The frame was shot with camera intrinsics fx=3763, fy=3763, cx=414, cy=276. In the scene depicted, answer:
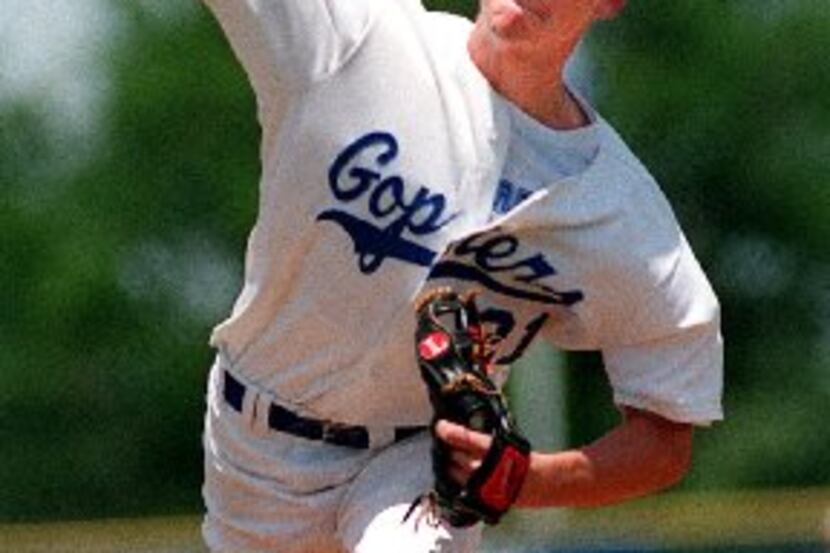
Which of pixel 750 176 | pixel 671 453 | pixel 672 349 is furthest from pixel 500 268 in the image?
pixel 750 176

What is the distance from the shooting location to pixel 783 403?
35000mm

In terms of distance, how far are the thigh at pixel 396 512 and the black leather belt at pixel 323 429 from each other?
0.09ft

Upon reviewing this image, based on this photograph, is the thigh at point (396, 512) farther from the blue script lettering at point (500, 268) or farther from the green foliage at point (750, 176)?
the green foliage at point (750, 176)

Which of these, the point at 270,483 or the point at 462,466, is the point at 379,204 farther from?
the point at 270,483

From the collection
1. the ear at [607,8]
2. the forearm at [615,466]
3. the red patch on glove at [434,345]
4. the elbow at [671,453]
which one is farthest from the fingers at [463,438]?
the ear at [607,8]

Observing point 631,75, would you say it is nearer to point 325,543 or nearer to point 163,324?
point 163,324

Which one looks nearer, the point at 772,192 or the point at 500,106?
the point at 500,106

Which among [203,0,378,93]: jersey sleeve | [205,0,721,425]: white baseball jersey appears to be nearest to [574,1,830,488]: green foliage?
[205,0,721,425]: white baseball jersey

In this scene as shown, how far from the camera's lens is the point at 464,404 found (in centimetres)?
715

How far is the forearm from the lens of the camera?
745 centimetres

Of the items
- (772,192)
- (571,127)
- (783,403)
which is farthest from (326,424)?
(772,192)

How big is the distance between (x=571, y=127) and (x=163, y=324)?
28.8 metres

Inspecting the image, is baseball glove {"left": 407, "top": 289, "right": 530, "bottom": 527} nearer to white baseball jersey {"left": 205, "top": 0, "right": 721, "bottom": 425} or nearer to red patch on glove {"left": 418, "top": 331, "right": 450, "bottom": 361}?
red patch on glove {"left": 418, "top": 331, "right": 450, "bottom": 361}

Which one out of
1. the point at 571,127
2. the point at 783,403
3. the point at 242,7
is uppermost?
the point at 242,7
